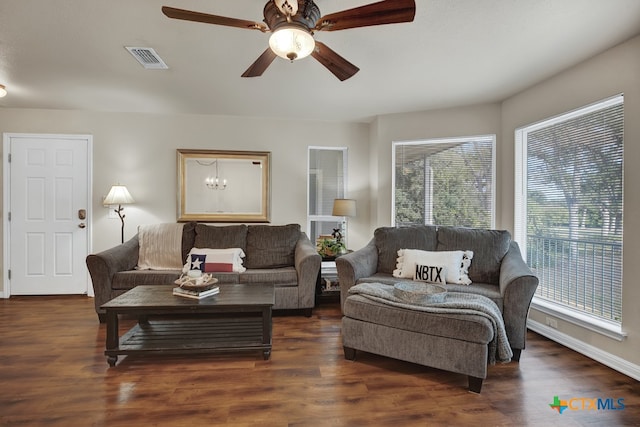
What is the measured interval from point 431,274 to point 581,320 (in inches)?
46.0

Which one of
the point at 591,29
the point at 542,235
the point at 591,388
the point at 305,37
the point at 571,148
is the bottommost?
the point at 591,388

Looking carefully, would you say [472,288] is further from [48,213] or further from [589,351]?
[48,213]

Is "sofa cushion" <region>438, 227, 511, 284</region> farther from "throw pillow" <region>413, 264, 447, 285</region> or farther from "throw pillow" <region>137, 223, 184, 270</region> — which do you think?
"throw pillow" <region>137, 223, 184, 270</region>

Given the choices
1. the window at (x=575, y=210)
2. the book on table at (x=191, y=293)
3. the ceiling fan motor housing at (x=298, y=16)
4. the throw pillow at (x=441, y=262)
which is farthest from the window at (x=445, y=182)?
the ceiling fan motor housing at (x=298, y=16)

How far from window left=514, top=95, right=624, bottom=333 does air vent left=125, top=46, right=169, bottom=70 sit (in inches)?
A: 139

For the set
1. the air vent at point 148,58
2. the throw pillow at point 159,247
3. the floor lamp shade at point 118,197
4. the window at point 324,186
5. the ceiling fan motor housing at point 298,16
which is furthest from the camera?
the window at point 324,186

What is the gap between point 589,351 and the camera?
243cm

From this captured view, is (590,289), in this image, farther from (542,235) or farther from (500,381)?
(500,381)

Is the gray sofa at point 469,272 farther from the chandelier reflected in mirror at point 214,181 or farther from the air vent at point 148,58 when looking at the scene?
the air vent at point 148,58

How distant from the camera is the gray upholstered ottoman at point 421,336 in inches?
75.2

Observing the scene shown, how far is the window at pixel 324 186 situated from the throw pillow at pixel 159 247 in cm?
169

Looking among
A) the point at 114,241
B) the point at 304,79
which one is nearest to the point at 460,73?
the point at 304,79

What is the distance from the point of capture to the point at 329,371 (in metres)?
2.17

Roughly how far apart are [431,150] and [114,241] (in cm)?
422
